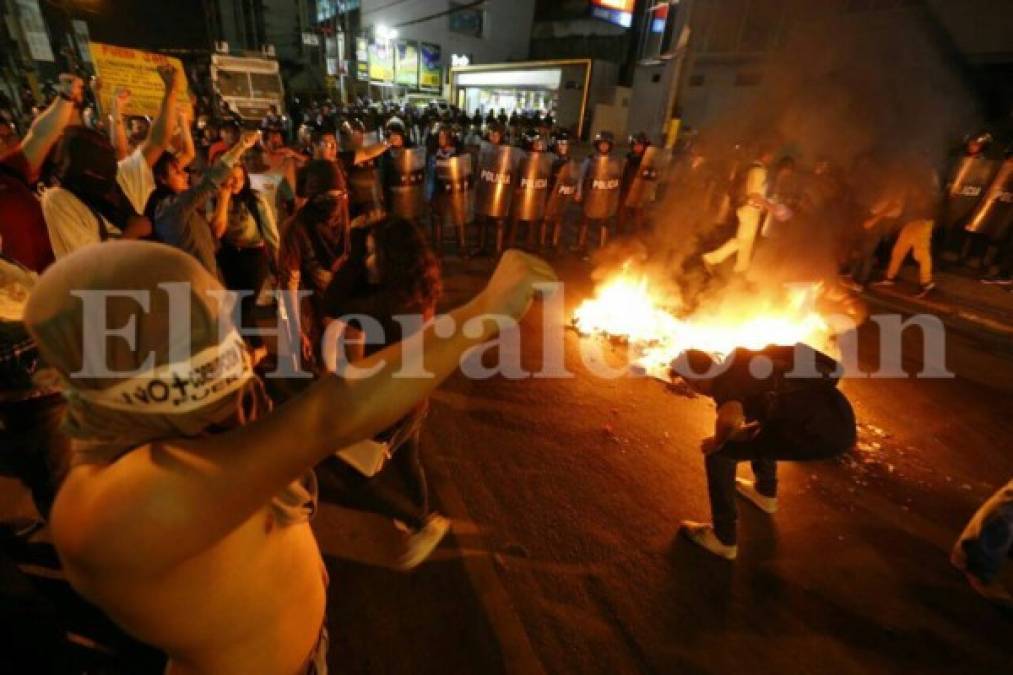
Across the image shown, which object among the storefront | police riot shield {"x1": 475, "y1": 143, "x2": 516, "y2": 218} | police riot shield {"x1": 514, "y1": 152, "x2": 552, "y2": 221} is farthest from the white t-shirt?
the storefront

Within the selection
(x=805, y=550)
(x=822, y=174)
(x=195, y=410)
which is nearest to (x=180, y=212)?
(x=195, y=410)

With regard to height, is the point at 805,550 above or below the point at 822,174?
below

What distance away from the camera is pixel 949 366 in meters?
6.33

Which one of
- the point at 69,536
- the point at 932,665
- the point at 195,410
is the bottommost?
the point at 932,665

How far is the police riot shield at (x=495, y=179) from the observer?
8.69m

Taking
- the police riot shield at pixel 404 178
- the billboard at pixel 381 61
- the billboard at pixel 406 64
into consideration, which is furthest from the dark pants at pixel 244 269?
the billboard at pixel 406 64

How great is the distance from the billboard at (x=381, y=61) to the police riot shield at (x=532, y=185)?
97.8 ft

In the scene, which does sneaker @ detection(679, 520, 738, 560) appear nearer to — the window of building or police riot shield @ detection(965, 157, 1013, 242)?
police riot shield @ detection(965, 157, 1013, 242)

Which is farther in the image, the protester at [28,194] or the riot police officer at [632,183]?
the riot police officer at [632,183]

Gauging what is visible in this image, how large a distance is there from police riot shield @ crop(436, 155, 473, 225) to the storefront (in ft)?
59.1

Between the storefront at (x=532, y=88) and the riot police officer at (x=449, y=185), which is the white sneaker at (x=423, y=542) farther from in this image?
the storefront at (x=532, y=88)

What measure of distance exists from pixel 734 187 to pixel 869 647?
24.7ft

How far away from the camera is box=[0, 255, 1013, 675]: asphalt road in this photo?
8.87ft

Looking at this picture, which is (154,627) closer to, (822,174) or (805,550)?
(805,550)
